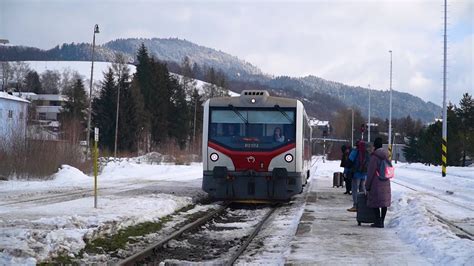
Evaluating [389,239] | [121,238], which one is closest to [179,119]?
[121,238]

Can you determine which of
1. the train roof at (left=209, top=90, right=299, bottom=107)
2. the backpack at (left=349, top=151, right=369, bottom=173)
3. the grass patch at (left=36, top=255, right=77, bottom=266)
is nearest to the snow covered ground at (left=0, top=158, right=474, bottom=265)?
the grass patch at (left=36, top=255, right=77, bottom=266)

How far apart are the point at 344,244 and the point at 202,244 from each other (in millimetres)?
2556

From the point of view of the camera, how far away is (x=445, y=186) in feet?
94.7

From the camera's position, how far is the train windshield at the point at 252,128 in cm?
1791

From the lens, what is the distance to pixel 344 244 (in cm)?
1075

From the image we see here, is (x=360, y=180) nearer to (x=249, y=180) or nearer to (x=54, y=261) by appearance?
(x=249, y=180)

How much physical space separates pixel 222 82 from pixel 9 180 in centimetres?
6593

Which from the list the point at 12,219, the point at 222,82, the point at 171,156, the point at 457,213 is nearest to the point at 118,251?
the point at 12,219

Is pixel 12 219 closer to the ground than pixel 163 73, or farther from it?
closer to the ground

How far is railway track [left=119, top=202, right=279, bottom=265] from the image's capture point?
9.69 meters

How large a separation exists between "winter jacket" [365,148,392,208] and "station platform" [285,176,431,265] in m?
0.59

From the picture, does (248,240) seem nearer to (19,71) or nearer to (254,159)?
(254,159)

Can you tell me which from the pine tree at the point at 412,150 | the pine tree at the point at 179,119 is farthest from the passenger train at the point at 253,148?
the pine tree at the point at 412,150

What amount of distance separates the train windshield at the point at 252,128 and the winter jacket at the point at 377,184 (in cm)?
523
